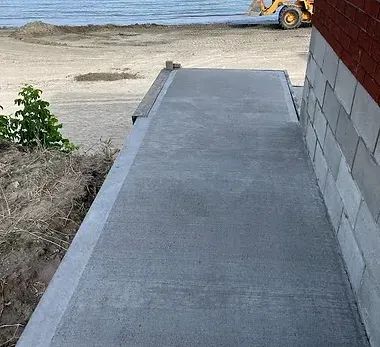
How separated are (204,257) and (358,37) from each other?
1865mm

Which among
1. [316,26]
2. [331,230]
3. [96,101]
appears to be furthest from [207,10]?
[331,230]

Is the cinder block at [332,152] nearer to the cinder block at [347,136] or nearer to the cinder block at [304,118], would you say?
the cinder block at [347,136]

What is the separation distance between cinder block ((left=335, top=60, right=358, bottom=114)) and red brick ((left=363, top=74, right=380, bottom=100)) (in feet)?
0.76

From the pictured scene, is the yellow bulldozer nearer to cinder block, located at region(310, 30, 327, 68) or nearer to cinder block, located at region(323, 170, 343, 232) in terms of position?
cinder block, located at region(310, 30, 327, 68)

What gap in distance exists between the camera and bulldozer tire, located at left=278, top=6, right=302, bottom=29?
17406mm

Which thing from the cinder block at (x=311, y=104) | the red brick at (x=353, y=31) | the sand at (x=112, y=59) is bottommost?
the sand at (x=112, y=59)

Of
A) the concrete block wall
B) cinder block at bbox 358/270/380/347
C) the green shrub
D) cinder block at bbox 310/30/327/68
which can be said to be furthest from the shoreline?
cinder block at bbox 358/270/380/347

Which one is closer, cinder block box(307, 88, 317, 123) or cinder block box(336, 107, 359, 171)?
cinder block box(336, 107, 359, 171)

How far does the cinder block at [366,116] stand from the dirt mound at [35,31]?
1694 centimetres

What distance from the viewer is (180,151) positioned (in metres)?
4.73

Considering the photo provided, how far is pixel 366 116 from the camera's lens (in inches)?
112

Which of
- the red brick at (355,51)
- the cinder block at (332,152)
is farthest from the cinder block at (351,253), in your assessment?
the red brick at (355,51)

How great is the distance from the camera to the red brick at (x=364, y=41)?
2796 mm

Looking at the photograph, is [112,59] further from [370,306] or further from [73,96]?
[370,306]
